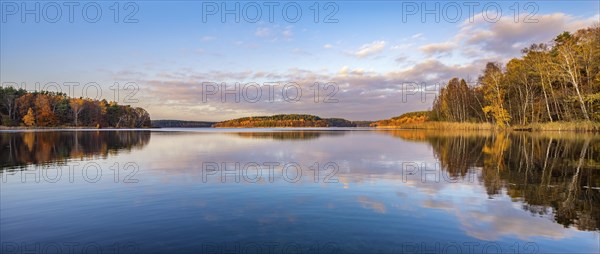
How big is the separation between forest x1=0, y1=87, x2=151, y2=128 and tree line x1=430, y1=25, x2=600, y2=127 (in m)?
125

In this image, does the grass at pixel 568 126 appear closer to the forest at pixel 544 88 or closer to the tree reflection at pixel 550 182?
the forest at pixel 544 88

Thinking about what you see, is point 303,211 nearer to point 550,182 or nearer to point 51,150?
point 550,182

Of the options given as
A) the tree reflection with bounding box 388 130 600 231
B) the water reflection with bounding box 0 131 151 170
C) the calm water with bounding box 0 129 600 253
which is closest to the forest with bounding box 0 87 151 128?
the water reflection with bounding box 0 131 151 170

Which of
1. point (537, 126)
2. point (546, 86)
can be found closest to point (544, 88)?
point (546, 86)

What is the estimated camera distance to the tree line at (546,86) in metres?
49.5

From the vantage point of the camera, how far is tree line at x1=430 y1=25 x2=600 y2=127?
162 feet

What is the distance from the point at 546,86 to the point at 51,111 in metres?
137

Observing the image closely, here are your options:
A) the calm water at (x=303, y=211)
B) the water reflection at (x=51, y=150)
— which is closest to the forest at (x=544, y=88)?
the calm water at (x=303, y=211)

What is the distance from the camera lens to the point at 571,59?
4972 centimetres

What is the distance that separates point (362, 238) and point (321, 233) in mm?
765

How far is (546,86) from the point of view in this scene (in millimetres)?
57875

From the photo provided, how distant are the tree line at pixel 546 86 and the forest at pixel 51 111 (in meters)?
125

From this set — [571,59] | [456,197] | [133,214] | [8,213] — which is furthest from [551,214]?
[571,59]

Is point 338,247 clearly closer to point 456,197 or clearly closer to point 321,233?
point 321,233
